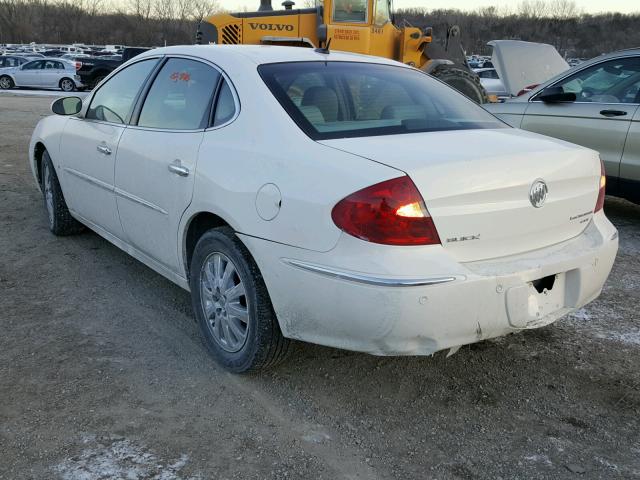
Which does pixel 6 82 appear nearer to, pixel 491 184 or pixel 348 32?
pixel 348 32

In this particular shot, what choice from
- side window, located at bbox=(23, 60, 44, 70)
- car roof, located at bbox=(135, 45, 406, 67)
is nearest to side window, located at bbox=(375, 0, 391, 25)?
car roof, located at bbox=(135, 45, 406, 67)

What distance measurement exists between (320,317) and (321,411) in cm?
54

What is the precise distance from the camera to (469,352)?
3471mm

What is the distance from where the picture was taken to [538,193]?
274 cm

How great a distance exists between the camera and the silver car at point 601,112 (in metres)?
5.77

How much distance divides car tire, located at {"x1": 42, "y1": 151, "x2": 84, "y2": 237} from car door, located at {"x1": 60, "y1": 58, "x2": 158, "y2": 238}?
0.28 meters

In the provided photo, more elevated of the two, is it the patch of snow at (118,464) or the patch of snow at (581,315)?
the patch of snow at (581,315)

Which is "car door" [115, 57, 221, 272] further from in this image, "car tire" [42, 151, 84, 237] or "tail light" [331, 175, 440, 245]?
"car tire" [42, 151, 84, 237]

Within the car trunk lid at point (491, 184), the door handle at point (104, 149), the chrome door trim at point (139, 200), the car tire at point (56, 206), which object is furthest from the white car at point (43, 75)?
the car trunk lid at point (491, 184)

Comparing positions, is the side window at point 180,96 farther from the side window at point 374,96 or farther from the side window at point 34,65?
the side window at point 34,65

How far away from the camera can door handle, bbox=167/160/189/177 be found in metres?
3.24

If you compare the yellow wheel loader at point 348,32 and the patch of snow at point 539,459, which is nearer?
the patch of snow at point 539,459

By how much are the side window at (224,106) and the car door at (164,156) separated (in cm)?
7

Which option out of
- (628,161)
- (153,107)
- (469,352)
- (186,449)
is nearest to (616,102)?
(628,161)
